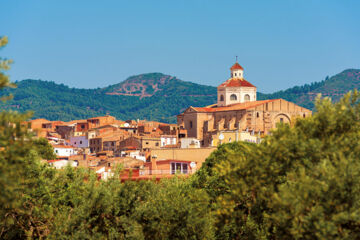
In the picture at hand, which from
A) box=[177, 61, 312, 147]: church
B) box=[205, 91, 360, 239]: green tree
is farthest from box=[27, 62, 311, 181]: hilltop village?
box=[205, 91, 360, 239]: green tree

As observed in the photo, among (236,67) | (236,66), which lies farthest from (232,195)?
(236,66)

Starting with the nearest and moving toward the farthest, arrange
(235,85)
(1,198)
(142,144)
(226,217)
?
(1,198) < (226,217) < (142,144) < (235,85)

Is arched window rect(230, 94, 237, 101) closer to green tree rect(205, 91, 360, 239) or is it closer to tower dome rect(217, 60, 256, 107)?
tower dome rect(217, 60, 256, 107)

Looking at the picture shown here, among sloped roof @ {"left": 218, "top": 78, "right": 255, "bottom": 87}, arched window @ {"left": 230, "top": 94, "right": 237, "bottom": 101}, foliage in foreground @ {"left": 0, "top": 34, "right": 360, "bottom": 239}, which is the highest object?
sloped roof @ {"left": 218, "top": 78, "right": 255, "bottom": 87}

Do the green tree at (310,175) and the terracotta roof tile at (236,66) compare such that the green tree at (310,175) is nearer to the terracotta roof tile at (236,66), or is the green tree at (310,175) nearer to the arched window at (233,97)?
the arched window at (233,97)

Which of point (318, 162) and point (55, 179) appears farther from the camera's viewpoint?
point (55, 179)

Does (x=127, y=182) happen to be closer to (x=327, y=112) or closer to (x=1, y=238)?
(x=1, y=238)

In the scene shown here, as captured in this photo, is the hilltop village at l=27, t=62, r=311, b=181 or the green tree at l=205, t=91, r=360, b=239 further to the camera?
the hilltop village at l=27, t=62, r=311, b=181

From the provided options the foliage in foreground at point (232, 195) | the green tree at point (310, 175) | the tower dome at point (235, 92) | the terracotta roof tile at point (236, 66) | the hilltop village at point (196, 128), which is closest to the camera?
the foliage in foreground at point (232, 195)

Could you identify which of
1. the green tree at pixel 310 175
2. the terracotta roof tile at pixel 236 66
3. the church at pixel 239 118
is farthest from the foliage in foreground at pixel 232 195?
the terracotta roof tile at pixel 236 66

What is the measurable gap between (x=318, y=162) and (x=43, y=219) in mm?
13350

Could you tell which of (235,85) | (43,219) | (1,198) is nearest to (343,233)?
(1,198)

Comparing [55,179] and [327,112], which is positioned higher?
[327,112]

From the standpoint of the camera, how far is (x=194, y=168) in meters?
47.3
